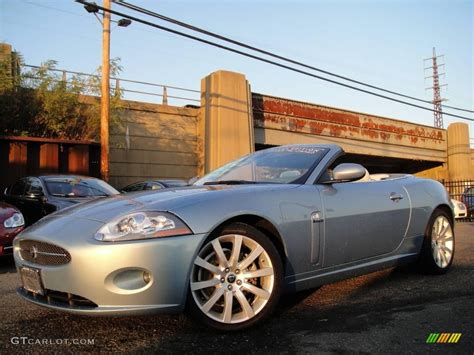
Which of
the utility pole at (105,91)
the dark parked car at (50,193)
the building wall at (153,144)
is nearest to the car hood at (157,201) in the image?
the dark parked car at (50,193)

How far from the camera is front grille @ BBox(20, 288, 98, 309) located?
2805 mm

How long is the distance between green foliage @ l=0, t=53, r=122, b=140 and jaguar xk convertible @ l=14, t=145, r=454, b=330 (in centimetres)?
1257

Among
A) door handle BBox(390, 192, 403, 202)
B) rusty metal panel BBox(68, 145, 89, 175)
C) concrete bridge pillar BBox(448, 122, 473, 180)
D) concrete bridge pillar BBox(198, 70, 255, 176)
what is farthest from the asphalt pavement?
concrete bridge pillar BBox(448, 122, 473, 180)

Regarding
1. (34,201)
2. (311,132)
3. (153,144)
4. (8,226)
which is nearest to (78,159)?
(153,144)

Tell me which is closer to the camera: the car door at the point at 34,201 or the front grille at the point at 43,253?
the front grille at the point at 43,253

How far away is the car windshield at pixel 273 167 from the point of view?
4.00 metres

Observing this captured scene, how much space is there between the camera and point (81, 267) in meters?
2.78

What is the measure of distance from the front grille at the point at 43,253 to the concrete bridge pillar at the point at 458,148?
33950 millimetres

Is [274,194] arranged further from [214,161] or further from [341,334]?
[214,161]

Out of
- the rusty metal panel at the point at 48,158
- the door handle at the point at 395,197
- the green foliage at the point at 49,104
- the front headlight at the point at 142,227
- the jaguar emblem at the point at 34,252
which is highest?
the green foliage at the point at 49,104

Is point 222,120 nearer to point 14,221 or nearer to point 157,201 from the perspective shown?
point 14,221

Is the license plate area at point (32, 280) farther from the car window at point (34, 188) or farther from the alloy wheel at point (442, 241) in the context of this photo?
the car window at point (34, 188)

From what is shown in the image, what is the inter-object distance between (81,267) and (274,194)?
146cm

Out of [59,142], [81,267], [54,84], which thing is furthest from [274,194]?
[54,84]
